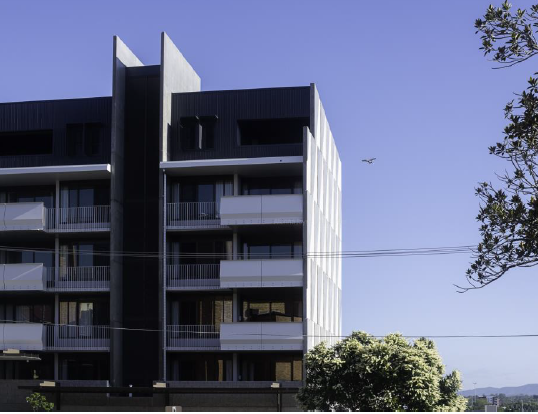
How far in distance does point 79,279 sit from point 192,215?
6998mm

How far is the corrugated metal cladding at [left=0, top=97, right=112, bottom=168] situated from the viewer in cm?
5169

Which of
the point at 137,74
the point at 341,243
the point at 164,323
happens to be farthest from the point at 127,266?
the point at 341,243

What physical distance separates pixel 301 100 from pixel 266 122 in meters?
2.35

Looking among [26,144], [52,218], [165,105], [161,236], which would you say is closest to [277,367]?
[161,236]

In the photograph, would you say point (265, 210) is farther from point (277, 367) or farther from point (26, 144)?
point (26, 144)

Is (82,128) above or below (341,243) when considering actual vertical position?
above

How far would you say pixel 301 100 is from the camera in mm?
50406

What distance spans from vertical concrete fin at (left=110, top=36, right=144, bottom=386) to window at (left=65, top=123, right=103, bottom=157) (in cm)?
169

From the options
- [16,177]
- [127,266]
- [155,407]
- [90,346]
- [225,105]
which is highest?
[225,105]

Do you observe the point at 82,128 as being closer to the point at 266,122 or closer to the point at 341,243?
the point at 266,122

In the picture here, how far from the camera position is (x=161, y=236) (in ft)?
160

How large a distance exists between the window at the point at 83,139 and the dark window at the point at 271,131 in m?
7.98

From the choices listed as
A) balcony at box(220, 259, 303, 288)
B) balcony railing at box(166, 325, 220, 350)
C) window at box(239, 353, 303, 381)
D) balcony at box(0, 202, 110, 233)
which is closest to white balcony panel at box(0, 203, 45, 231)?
balcony at box(0, 202, 110, 233)

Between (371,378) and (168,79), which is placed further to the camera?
(168,79)
